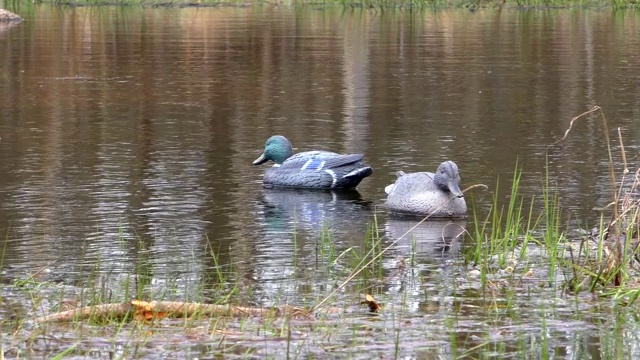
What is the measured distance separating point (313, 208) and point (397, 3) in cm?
3227

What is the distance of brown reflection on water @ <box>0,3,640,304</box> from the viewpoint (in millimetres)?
11164

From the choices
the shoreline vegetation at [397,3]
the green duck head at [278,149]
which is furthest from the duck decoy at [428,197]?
the shoreline vegetation at [397,3]

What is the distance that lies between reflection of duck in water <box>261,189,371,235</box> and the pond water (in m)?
0.04

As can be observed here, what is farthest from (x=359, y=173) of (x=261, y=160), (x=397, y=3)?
(x=397, y=3)

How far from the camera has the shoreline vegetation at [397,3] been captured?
42.9 m

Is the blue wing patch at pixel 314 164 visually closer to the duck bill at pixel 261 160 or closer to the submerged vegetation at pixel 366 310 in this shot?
the duck bill at pixel 261 160

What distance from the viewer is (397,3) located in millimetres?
43719

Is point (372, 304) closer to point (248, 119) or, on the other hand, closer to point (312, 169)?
point (312, 169)

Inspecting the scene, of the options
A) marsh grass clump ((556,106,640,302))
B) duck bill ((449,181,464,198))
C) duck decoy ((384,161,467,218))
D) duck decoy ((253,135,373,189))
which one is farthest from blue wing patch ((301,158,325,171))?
marsh grass clump ((556,106,640,302))

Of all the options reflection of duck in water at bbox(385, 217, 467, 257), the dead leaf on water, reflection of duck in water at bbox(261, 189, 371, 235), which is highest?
the dead leaf on water

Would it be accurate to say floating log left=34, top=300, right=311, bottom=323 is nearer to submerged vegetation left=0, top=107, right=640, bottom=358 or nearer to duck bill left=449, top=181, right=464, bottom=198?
submerged vegetation left=0, top=107, right=640, bottom=358

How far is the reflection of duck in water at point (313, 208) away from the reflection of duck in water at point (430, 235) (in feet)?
1.18

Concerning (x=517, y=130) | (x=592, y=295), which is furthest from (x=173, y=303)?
(x=517, y=130)

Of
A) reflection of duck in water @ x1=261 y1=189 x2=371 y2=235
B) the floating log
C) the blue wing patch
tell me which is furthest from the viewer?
the blue wing patch
